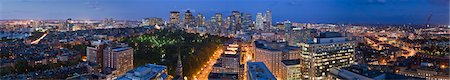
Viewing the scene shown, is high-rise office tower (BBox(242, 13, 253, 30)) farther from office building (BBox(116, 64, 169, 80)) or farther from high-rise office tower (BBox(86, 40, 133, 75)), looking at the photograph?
office building (BBox(116, 64, 169, 80))

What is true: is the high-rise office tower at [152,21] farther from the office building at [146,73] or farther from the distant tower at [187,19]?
the office building at [146,73]

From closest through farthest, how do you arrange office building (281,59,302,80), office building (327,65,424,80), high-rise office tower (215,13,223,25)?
1. office building (327,65,424,80)
2. office building (281,59,302,80)
3. high-rise office tower (215,13,223,25)

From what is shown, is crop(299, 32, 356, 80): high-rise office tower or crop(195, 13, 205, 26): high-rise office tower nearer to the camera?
crop(299, 32, 356, 80): high-rise office tower

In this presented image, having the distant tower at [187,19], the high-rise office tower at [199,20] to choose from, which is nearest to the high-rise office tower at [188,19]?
the distant tower at [187,19]

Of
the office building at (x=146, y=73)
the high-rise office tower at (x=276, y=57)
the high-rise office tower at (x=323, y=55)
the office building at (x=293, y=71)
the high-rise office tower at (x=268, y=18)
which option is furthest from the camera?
the high-rise office tower at (x=268, y=18)

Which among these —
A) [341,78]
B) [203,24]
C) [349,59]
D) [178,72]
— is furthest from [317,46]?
[203,24]

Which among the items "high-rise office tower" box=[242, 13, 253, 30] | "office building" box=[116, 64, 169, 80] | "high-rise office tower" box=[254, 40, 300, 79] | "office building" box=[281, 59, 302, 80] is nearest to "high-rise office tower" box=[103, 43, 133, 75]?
"office building" box=[116, 64, 169, 80]

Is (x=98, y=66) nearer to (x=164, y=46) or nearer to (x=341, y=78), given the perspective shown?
(x=164, y=46)

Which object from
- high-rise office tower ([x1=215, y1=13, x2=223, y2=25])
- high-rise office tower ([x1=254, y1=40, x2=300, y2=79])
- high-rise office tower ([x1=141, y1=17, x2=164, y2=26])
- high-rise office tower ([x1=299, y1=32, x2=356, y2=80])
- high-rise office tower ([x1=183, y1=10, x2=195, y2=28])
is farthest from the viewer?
high-rise office tower ([x1=141, y1=17, x2=164, y2=26])
